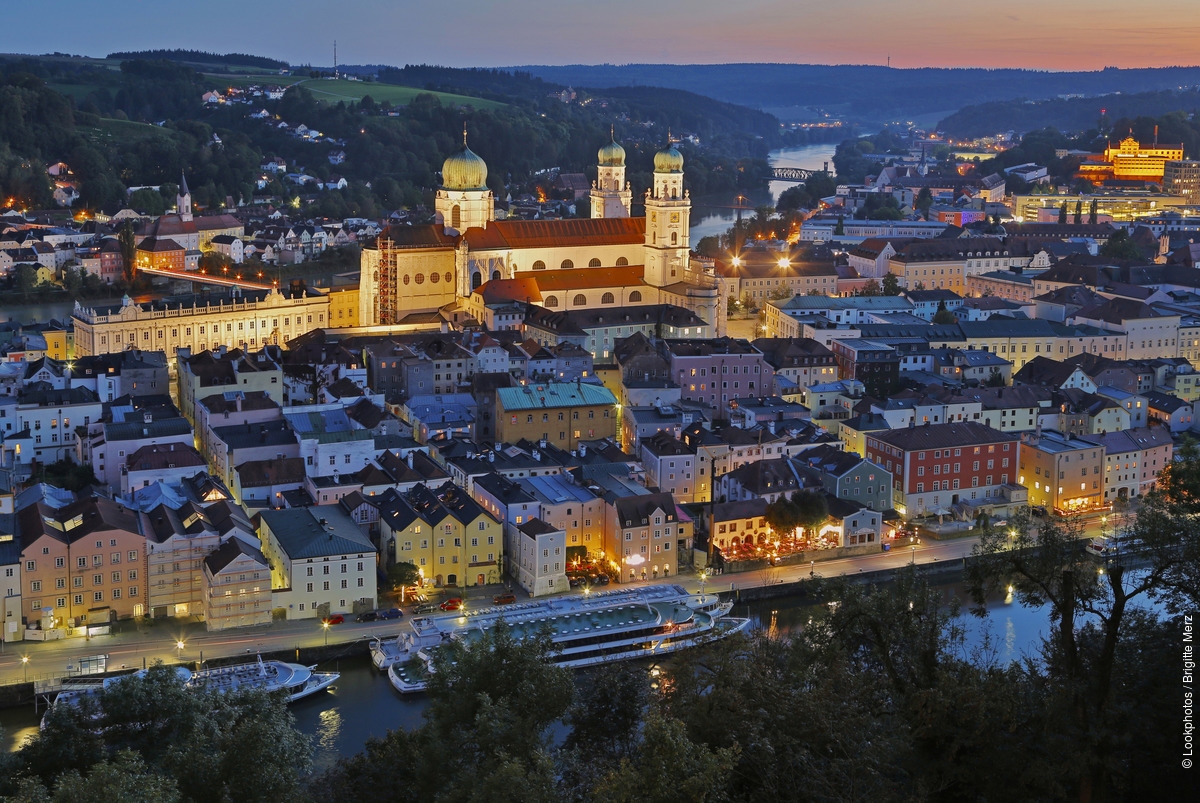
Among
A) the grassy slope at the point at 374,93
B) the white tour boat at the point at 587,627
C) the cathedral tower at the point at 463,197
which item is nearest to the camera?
the white tour boat at the point at 587,627

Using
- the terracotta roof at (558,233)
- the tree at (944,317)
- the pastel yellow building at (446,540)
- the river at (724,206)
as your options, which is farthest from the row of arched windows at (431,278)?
the river at (724,206)

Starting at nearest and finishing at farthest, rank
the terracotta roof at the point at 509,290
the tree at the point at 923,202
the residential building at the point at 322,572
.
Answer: the residential building at the point at 322,572 < the terracotta roof at the point at 509,290 < the tree at the point at 923,202

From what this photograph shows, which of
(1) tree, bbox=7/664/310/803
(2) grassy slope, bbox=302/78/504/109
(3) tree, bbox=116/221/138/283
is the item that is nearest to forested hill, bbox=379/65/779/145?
(2) grassy slope, bbox=302/78/504/109

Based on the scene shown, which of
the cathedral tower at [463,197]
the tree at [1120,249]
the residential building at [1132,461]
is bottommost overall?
the residential building at [1132,461]

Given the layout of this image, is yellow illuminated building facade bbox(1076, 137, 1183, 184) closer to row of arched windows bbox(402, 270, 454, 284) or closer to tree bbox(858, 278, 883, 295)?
tree bbox(858, 278, 883, 295)

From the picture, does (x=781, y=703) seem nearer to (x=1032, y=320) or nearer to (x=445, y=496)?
(x=445, y=496)

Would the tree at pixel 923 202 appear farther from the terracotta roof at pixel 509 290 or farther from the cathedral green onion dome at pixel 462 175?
the terracotta roof at pixel 509 290

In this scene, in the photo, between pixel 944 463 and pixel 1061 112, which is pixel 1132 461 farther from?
pixel 1061 112
